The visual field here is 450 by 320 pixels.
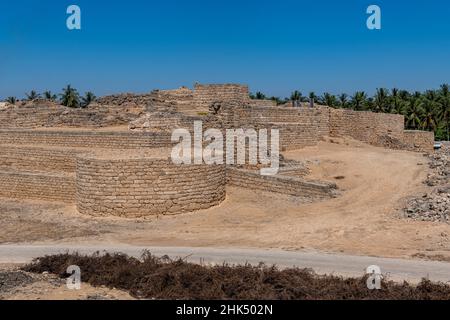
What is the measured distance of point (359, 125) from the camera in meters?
31.7

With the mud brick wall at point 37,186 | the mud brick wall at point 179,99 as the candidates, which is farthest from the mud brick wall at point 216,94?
the mud brick wall at point 37,186

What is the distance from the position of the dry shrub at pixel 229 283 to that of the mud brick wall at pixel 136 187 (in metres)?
6.25

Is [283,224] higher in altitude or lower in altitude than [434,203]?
lower

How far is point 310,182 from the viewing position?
57.5 feet

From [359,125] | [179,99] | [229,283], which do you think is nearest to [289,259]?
[229,283]

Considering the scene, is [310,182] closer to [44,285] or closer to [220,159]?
[220,159]

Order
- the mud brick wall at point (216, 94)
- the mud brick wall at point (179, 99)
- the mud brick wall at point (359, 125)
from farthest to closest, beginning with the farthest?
1. the mud brick wall at point (359, 125)
2. the mud brick wall at point (216, 94)
3. the mud brick wall at point (179, 99)

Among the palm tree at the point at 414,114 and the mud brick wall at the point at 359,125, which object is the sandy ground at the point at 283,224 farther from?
the palm tree at the point at 414,114

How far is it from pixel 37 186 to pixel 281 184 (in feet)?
31.8

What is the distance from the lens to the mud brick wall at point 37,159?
72.1 ft

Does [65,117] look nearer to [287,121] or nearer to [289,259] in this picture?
[287,121]

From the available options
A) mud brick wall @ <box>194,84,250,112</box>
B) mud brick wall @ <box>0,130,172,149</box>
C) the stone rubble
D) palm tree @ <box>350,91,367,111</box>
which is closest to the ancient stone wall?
mud brick wall @ <box>0,130,172,149</box>
